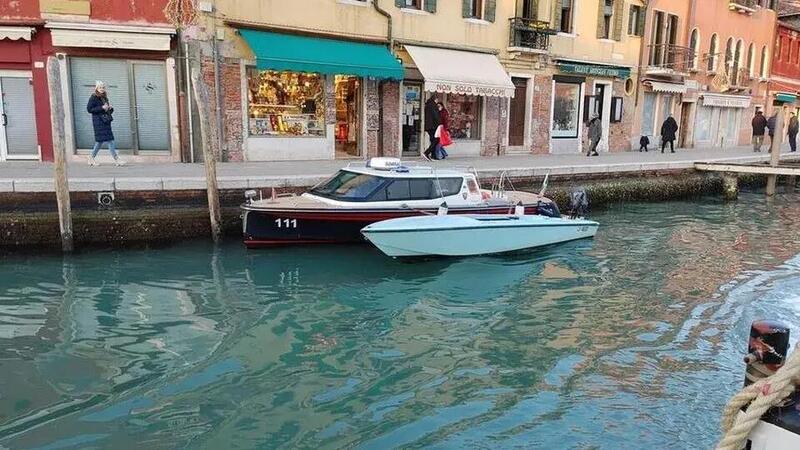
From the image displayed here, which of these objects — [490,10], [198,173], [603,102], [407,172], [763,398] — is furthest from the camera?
[603,102]

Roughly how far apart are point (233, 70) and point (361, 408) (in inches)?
435

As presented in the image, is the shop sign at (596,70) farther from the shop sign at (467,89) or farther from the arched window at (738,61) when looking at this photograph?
the arched window at (738,61)

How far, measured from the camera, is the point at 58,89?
1005cm

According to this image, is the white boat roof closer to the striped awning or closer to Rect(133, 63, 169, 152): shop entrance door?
Rect(133, 63, 169, 152): shop entrance door

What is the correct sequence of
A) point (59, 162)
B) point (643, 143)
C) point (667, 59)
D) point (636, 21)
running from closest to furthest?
point (59, 162)
point (636, 21)
point (643, 143)
point (667, 59)

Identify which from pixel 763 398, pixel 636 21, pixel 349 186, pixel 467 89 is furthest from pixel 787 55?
pixel 763 398

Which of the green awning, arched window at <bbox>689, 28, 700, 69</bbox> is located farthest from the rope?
arched window at <bbox>689, 28, 700, 69</bbox>

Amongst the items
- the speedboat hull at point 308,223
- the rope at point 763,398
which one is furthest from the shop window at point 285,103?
the rope at point 763,398

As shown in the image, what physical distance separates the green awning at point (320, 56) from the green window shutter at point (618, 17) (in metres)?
10.2

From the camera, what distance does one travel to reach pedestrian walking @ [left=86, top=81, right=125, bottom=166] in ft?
41.1

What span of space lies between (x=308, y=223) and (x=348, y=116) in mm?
7417

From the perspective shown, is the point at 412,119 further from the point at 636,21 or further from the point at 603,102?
the point at 636,21

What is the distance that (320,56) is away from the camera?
15398 millimetres

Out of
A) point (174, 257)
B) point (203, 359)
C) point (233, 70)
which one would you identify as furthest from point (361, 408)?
point (233, 70)
